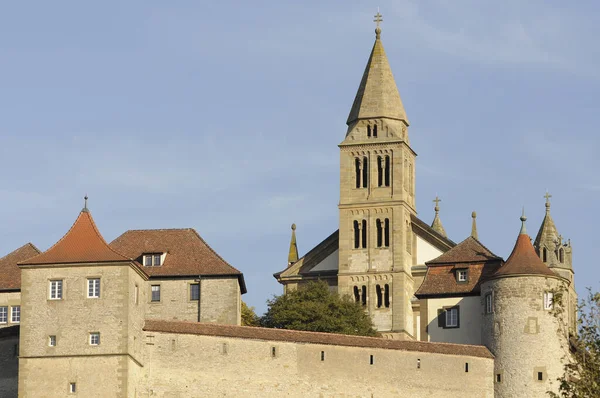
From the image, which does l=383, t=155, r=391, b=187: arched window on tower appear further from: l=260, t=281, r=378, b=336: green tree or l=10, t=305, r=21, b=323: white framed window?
l=10, t=305, r=21, b=323: white framed window

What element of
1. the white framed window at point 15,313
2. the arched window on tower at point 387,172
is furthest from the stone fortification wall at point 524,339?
the arched window on tower at point 387,172

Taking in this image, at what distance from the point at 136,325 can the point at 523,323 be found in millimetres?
21825

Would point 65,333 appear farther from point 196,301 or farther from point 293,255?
point 293,255

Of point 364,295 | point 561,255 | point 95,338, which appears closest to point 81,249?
point 95,338

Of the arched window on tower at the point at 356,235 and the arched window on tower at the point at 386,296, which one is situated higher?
the arched window on tower at the point at 356,235

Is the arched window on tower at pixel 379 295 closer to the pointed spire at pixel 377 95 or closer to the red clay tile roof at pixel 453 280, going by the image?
the pointed spire at pixel 377 95

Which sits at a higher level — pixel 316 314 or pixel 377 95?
pixel 377 95

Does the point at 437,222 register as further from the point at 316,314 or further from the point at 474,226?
the point at 316,314

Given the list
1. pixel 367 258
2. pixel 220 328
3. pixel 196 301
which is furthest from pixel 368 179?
pixel 220 328

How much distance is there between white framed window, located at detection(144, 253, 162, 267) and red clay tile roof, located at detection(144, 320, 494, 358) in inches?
442

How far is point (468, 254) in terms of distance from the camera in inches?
4505

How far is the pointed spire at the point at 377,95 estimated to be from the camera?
13612cm

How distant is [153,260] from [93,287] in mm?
13623

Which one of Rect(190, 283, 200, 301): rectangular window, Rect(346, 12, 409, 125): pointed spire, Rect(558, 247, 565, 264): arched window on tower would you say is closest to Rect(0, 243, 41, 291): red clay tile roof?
Rect(190, 283, 200, 301): rectangular window
